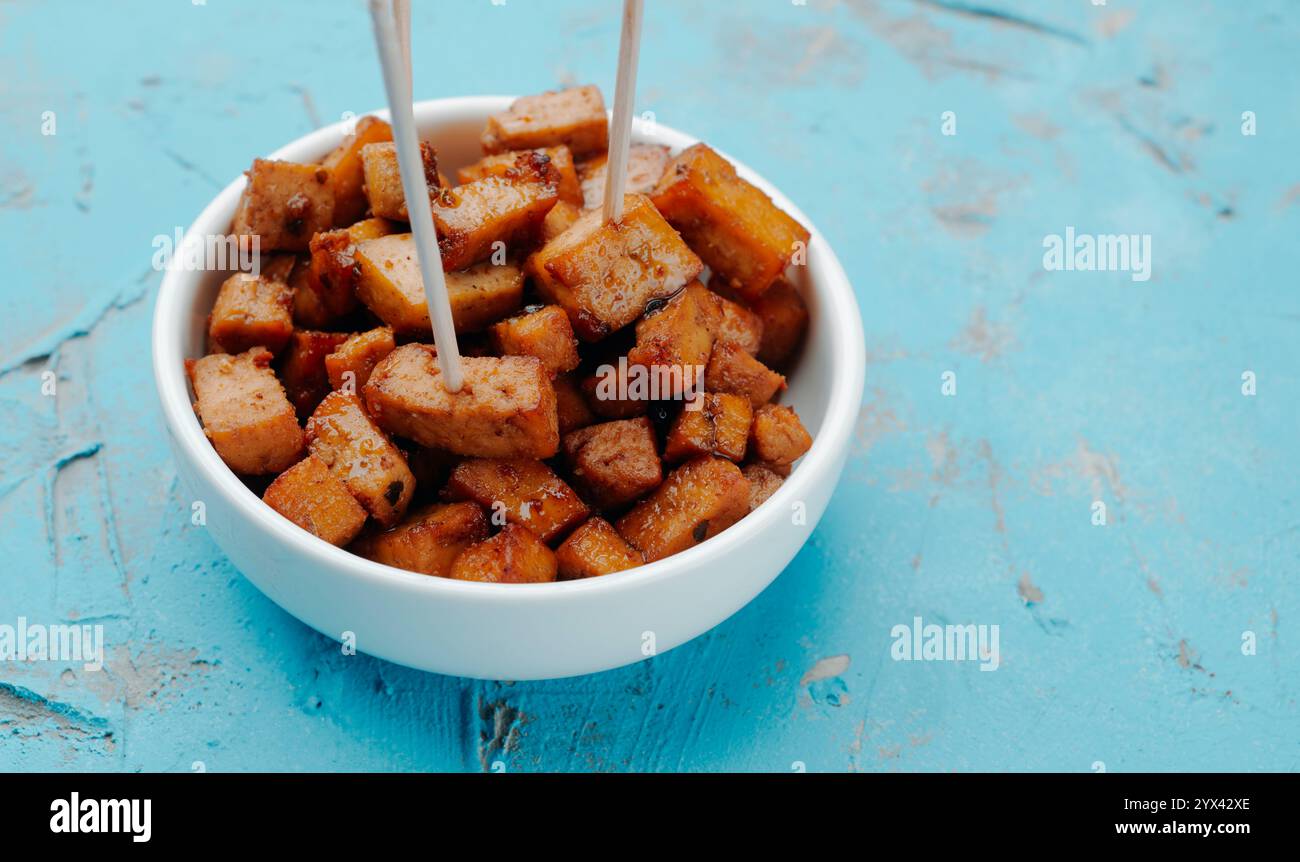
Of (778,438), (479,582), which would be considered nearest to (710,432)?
(778,438)

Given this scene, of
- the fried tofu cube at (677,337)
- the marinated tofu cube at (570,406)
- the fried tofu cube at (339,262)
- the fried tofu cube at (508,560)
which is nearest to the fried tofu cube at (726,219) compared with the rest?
the fried tofu cube at (677,337)

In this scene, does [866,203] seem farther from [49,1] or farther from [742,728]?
[49,1]

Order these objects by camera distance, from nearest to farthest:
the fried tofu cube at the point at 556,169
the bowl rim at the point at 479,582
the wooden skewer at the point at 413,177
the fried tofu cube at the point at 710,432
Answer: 1. the wooden skewer at the point at 413,177
2. the bowl rim at the point at 479,582
3. the fried tofu cube at the point at 710,432
4. the fried tofu cube at the point at 556,169

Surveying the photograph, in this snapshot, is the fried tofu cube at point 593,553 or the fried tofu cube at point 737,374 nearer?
the fried tofu cube at point 593,553

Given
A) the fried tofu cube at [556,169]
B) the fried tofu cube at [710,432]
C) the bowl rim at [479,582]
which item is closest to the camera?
the bowl rim at [479,582]

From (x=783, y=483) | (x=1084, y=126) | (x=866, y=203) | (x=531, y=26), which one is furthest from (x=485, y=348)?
(x=1084, y=126)

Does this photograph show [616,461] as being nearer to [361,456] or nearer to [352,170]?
[361,456]

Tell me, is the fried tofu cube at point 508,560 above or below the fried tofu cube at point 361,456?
below

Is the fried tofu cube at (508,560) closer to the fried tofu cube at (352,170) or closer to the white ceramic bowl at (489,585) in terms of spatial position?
the white ceramic bowl at (489,585)
